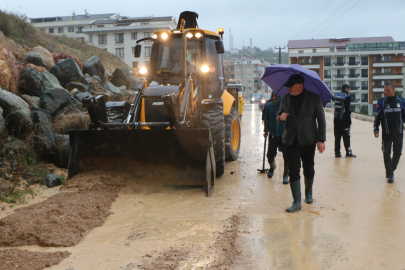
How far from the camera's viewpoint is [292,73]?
6000 mm

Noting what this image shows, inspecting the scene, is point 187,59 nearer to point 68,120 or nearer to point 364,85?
point 68,120

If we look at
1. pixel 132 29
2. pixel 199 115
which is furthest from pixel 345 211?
pixel 132 29

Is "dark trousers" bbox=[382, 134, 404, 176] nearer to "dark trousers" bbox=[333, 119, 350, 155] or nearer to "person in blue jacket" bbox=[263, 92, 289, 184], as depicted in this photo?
"person in blue jacket" bbox=[263, 92, 289, 184]

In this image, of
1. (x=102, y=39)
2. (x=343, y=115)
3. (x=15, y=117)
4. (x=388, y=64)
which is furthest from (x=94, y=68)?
(x=388, y=64)

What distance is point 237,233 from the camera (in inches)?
197

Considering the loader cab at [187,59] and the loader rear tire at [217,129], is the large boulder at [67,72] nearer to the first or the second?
the loader cab at [187,59]

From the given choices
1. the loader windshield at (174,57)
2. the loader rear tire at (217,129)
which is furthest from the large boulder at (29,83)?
the loader rear tire at (217,129)

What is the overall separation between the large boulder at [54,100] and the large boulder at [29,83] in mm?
1109

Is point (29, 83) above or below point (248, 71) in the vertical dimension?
below

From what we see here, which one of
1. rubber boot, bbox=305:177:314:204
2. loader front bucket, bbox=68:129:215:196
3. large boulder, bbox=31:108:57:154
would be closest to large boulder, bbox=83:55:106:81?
large boulder, bbox=31:108:57:154

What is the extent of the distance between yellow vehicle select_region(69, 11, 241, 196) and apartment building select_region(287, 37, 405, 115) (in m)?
72.2

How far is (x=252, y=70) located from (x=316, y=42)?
39.2 metres

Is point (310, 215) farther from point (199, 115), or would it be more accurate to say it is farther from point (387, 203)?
point (199, 115)

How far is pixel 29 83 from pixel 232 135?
6.19m
